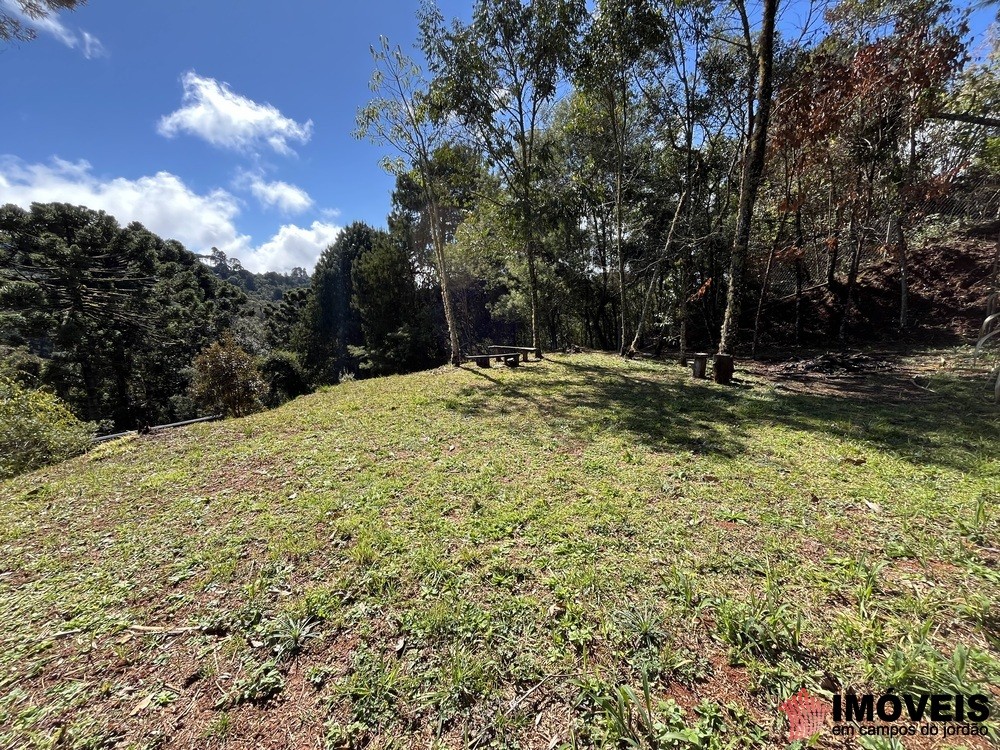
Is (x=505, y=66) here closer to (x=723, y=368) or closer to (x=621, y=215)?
(x=621, y=215)

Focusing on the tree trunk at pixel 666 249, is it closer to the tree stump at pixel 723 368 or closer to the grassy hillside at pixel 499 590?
the tree stump at pixel 723 368

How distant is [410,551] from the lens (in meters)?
2.76

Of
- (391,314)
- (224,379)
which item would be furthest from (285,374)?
(224,379)

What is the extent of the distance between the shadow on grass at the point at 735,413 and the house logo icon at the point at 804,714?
3.01m

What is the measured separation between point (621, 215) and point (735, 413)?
8605 millimetres

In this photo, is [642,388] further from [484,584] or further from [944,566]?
[484,584]

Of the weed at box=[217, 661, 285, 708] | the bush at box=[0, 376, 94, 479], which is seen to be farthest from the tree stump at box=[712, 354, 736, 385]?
the bush at box=[0, 376, 94, 479]

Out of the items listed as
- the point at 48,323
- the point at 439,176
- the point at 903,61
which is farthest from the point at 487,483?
the point at 48,323

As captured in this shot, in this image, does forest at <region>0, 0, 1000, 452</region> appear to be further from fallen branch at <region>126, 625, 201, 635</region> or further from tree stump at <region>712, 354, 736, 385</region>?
fallen branch at <region>126, 625, 201, 635</region>

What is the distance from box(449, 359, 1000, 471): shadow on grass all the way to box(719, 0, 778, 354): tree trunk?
1.69 meters

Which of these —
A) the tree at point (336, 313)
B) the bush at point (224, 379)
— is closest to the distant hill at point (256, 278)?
the tree at point (336, 313)

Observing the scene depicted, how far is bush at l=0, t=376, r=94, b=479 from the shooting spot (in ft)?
18.1

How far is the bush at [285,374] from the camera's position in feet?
82.0

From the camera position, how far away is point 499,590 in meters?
2.35
